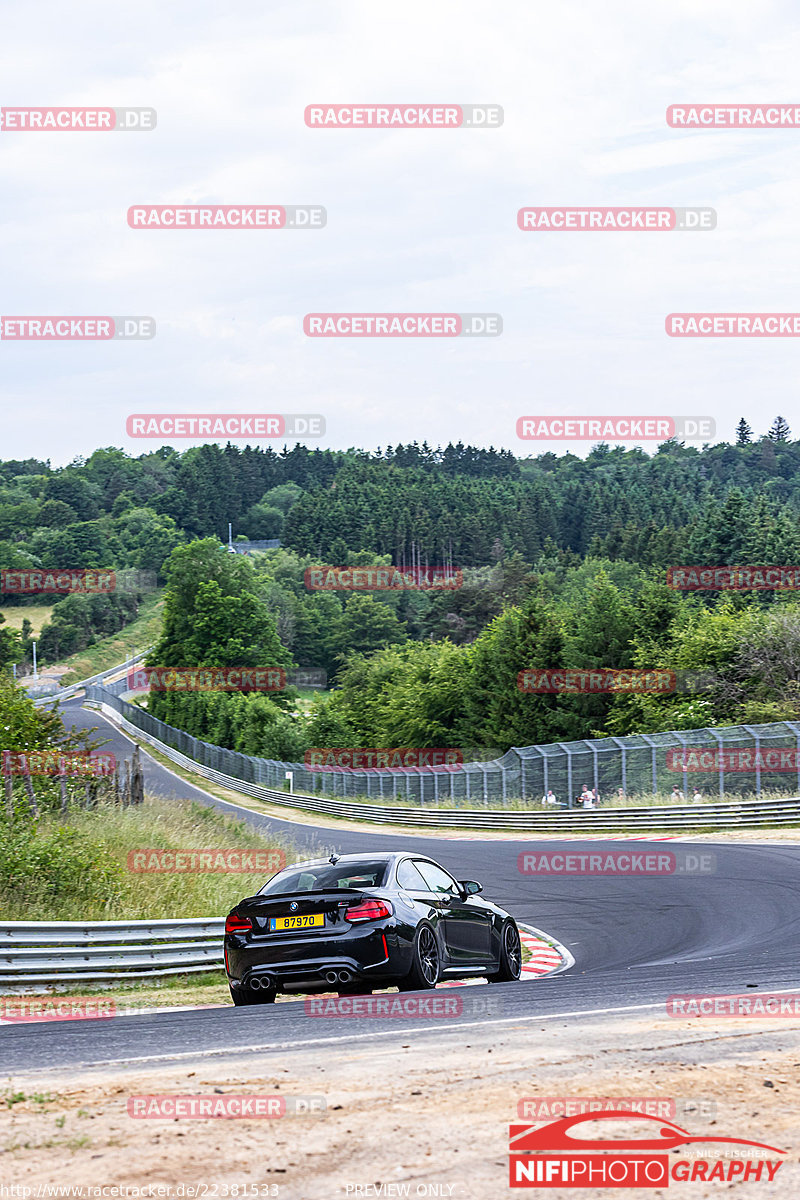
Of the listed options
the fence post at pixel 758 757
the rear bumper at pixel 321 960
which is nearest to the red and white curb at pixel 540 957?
the rear bumper at pixel 321 960

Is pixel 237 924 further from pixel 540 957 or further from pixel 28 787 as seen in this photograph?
pixel 28 787

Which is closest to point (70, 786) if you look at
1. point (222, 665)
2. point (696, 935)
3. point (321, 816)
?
point (696, 935)

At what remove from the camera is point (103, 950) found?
12.1m

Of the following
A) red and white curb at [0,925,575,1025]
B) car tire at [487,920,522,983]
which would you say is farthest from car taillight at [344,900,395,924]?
car tire at [487,920,522,983]

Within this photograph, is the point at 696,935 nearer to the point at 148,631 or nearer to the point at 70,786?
the point at 70,786

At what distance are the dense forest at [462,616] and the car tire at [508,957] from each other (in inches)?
1130

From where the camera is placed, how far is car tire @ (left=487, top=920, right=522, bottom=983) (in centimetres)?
1232

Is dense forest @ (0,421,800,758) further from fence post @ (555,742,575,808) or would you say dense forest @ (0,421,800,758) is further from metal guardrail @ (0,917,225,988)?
metal guardrail @ (0,917,225,988)

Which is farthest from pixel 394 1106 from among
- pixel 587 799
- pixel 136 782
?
pixel 587 799

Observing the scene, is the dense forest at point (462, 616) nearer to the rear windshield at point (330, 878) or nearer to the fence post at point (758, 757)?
the fence post at point (758, 757)

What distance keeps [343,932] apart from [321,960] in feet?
0.93

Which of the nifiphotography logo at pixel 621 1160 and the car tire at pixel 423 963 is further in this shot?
the car tire at pixel 423 963

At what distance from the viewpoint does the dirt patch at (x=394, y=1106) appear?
15.5 ft

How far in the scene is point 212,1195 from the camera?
4500 mm
